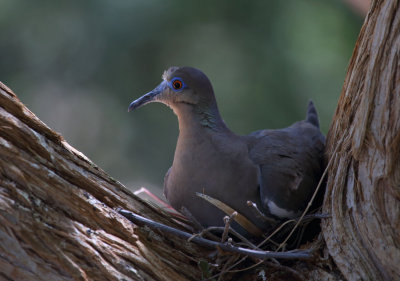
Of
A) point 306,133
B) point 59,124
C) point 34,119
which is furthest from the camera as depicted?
point 59,124

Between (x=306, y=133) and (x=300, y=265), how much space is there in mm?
920

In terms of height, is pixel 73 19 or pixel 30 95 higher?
pixel 73 19

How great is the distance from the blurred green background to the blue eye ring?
3192 mm

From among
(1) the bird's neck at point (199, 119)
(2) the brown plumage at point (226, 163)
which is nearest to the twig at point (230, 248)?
(2) the brown plumage at point (226, 163)

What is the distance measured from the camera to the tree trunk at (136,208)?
5.11ft

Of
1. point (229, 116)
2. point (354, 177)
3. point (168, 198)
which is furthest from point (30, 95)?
point (354, 177)

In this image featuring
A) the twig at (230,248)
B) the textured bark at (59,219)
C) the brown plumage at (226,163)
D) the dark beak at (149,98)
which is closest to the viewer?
the textured bark at (59,219)

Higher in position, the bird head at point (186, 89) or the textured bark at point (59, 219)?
the bird head at point (186, 89)

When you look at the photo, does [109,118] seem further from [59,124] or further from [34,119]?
[34,119]

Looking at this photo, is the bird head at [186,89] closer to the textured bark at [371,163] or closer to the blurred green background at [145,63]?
the textured bark at [371,163]

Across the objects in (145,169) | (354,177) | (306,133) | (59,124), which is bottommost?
(354,177)

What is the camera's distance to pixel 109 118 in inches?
240

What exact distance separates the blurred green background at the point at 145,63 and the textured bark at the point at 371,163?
3964mm

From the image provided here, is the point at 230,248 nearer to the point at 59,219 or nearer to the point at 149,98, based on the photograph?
the point at 59,219
